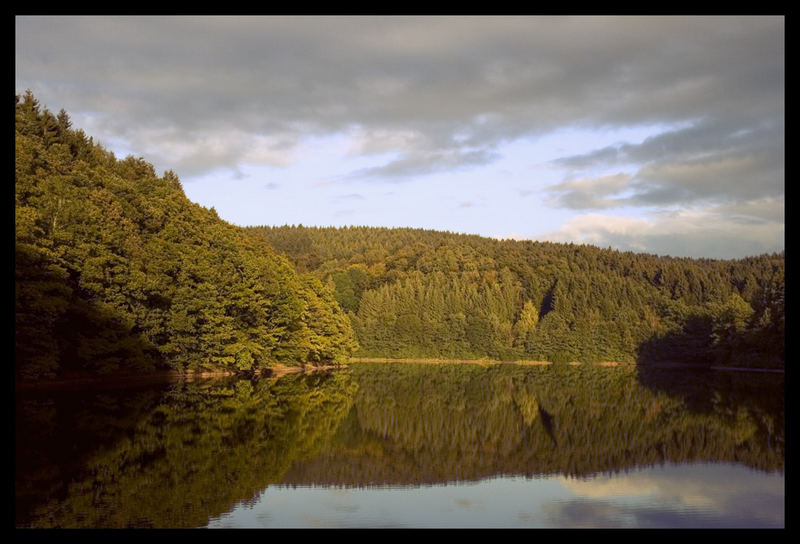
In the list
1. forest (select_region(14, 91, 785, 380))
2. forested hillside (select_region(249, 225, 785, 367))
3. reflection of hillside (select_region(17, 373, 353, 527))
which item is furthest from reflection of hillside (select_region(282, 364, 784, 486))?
forested hillside (select_region(249, 225, 785, 367))

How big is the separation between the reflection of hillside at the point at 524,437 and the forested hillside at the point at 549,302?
2250 inches

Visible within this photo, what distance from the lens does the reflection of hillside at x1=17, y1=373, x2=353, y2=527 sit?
57.5 feet

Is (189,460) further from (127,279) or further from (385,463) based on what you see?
(127,279)

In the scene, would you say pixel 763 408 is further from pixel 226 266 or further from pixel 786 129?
pixel 226 266

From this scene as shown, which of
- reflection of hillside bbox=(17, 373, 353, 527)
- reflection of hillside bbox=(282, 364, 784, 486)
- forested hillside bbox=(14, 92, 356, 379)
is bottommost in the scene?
reflection of hillside bbox=(282, 364, 784, 486)

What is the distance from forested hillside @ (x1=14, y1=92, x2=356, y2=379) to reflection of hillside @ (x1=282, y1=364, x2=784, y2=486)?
1786cm

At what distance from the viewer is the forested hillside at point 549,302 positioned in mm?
110688

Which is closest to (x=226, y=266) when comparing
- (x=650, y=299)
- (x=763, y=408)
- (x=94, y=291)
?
(x=94, y=291)

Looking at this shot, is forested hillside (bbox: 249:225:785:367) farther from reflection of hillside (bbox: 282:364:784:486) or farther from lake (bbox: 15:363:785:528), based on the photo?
lake (bbox: 15:363:785:528)

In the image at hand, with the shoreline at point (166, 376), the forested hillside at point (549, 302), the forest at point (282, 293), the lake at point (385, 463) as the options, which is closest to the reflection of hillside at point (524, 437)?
the lake at point (385, 463)

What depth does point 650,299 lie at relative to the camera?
14388cm

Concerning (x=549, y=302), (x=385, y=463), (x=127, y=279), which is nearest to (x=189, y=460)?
(x=385, y=463)

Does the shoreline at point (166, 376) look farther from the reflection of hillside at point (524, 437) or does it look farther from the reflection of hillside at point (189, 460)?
the reflection of hillside at point (524, 437)

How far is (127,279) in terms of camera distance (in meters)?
51.6
